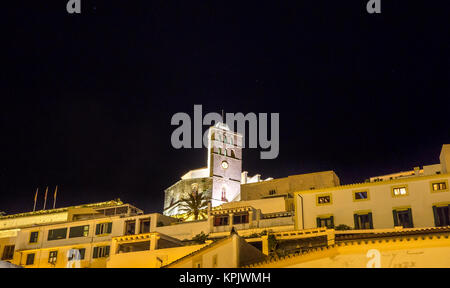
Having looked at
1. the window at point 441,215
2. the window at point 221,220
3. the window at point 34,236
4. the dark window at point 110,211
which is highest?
the dark window at point 110,211

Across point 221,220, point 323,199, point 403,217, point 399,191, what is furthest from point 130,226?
point 403,217

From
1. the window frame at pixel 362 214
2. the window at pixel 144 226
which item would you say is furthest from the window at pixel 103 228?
the window frame at pixel 362 214

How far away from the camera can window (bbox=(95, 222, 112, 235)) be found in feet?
160

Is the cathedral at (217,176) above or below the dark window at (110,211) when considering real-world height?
above

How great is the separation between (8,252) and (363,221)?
121 ft

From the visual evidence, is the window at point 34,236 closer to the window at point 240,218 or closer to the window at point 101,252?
the window at point 101,252

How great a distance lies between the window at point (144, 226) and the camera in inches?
1891

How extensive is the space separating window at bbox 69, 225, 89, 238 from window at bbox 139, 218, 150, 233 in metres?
5.66

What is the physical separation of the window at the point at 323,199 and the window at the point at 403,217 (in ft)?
16.7

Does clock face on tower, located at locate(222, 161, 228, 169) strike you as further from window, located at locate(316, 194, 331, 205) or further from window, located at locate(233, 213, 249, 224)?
window, located at locate(316, 194, 331, 205)

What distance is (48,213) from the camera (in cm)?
6056

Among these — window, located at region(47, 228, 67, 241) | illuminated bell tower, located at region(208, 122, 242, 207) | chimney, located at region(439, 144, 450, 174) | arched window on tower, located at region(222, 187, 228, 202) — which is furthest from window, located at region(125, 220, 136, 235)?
arched window on tower, located at region(222, 187, 228, 202)

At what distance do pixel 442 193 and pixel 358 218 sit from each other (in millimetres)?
6238

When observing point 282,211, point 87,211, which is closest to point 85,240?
point 87,211
